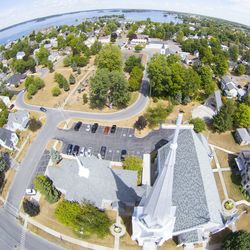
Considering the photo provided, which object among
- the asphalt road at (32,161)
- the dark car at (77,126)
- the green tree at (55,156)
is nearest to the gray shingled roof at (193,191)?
the asphalt road at (32,161)

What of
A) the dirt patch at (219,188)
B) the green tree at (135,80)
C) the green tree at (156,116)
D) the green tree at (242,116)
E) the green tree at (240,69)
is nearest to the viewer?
the dirt patch at (219,188)

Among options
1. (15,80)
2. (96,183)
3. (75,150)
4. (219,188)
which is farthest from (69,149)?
(15,80)

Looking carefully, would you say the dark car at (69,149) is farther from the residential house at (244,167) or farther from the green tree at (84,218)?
the residential house at (244,167)

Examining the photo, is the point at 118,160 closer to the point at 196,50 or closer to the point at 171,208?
the point at 171,208

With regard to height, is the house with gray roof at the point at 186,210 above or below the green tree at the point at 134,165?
above

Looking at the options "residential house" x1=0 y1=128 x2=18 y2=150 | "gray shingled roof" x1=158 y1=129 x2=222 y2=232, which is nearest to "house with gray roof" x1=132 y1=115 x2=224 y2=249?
"gray shingled roof" x1=158 y1=129 x2=222 y2=232

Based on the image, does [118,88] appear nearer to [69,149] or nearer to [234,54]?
[69,149]
